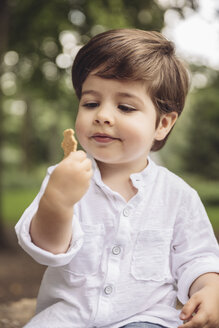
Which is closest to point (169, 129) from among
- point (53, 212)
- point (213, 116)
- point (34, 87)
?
point (53, 212)

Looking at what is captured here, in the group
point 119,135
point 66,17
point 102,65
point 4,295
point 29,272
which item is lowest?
point 29,272

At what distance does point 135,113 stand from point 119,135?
11 centimetres

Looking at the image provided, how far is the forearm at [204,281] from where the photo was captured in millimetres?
1745

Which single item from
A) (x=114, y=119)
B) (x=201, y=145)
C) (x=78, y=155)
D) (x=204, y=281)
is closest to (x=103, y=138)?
(x=114, y=119)

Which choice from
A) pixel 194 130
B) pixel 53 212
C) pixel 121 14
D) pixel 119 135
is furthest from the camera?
pixel 194 130

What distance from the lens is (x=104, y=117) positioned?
1656 mm

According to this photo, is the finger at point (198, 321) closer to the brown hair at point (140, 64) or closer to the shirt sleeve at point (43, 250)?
the shirt sleeve at point (43, 250)

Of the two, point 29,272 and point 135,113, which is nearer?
point 135,113

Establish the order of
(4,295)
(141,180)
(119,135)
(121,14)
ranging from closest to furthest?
(119,135) < (141,180) < (4,295) < (121,14)

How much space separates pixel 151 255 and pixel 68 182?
1.91 feet

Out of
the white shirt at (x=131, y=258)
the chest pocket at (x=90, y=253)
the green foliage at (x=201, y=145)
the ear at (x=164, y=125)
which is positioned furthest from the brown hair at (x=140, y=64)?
the green foliage at (x=201, y=145)

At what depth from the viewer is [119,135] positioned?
1.70m

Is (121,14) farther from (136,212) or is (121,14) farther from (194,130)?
(194,130)

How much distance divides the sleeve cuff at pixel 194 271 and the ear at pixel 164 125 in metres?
0.55
